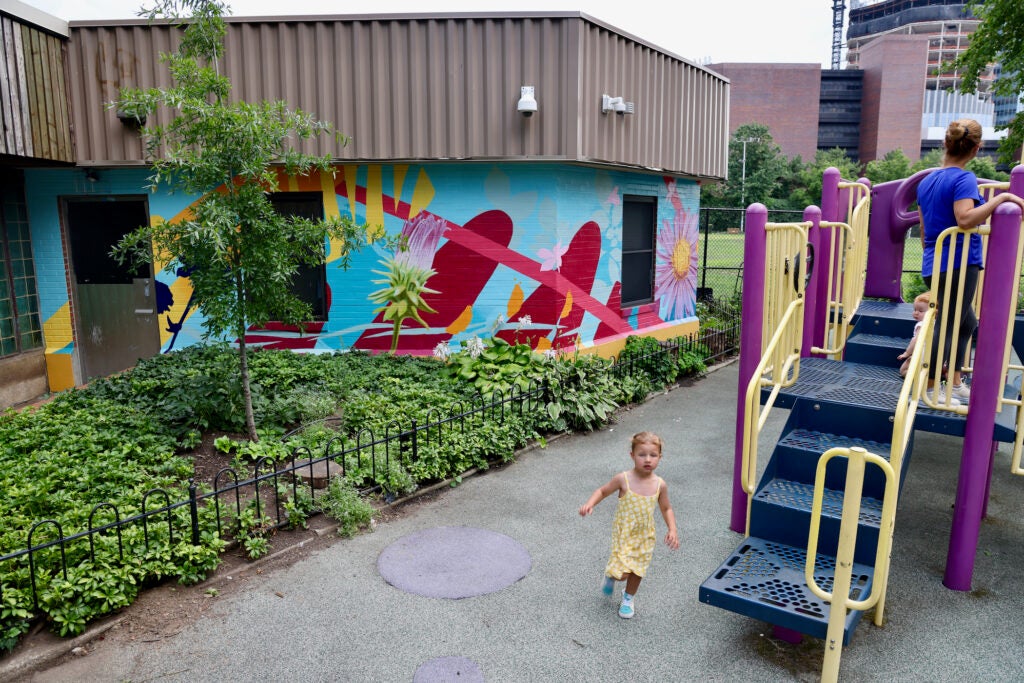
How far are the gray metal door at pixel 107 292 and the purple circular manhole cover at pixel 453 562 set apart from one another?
6825 millimetres

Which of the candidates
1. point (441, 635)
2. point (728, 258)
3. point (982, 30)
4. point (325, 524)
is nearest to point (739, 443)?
point (441, 635)

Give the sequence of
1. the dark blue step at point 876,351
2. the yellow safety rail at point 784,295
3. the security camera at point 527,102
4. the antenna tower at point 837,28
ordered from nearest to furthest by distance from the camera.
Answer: the yellow safety rail at point 784,295 → the dark blue step at point 876,351 → the security camera at point 527,102 → the antenna tower at point 837,28

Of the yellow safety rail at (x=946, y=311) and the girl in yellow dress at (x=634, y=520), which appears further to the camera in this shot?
the yellow safety rail at (x=946, y=311)

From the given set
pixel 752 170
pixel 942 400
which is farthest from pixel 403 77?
pixel 752 170

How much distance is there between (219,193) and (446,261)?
386 centimetres

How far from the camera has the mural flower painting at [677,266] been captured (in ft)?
40.1

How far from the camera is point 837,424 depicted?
192 inches

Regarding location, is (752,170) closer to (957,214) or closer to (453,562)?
(957,214)

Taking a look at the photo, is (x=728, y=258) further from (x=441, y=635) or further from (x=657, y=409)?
(x=441, y=635)

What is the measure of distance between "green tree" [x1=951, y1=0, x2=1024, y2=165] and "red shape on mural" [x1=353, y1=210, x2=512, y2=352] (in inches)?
313

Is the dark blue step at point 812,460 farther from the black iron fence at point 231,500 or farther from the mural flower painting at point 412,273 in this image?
the mural flower painting at point 412,273

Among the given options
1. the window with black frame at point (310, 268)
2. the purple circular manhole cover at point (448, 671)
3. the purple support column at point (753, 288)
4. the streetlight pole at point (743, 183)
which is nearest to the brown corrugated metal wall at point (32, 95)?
the window with black frame at point (310, 268)

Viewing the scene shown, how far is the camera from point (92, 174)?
9.81 meters

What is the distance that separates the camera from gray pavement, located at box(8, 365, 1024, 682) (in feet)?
12.6
